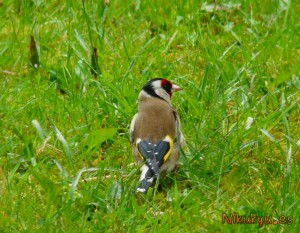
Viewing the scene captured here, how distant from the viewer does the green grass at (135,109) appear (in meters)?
5.25

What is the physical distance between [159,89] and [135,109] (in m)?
0.32

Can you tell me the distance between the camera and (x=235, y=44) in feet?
24.8

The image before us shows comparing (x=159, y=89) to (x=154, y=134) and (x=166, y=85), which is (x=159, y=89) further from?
(x=154, y=134)

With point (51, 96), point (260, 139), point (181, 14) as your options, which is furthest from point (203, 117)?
point (181, 14)

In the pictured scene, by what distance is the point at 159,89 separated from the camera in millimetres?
6469

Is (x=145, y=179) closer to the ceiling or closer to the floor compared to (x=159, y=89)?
closer to the floor

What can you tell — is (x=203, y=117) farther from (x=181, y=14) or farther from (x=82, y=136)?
(x=181, y=14)

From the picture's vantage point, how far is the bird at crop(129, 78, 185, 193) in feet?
18.6

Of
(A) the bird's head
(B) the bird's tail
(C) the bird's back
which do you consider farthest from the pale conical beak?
(B) the bird's tail

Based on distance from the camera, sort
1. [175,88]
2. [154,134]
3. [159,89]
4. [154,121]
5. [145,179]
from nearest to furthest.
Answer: [145,179], [154,134], [154,121], [159,89], [175,88]

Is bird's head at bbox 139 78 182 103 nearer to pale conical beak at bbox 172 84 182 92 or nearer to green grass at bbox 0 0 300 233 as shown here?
pale conical beak at bbox 172 84 182 92

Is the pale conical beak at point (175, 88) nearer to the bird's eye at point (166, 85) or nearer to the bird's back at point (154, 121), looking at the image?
the bird's eye at point (166, 85)

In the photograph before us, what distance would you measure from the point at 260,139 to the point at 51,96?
66.8 inches

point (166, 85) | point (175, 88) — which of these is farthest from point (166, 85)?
point (175, 88)
